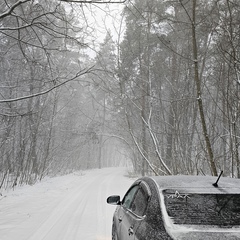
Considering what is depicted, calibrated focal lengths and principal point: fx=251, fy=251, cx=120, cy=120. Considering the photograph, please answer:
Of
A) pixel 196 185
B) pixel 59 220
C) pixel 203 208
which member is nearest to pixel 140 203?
pixel 196 185

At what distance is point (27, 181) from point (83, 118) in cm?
2657

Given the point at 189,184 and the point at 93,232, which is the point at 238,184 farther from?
the point at 93,232

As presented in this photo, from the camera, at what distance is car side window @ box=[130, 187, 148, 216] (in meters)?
2.86

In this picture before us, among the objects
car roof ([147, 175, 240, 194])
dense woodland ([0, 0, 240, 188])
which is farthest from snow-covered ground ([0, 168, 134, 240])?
car roof ([147, 175, 240, 194])

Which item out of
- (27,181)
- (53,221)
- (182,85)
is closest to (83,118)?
(27,181)

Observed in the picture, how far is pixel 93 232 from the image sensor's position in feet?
18.8

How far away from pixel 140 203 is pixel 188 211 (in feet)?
2.73

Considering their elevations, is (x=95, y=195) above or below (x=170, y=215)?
below

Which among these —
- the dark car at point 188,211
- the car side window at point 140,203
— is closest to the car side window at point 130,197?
the car side window at point 140,203

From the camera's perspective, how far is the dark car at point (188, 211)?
82.1 inches

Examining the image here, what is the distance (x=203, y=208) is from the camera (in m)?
2.41

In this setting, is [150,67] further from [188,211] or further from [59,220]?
[188,211]

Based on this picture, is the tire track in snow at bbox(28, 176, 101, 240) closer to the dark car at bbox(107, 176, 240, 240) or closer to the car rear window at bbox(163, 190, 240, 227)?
the dark car at bbox(107, 176, 240, 240)

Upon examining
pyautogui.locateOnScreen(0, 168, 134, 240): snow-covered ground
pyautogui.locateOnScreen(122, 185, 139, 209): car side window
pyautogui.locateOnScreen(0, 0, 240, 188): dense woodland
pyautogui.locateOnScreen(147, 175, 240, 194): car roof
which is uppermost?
pyautogui.locateOnScreen(0, 0, 240, 188): dense woodland
